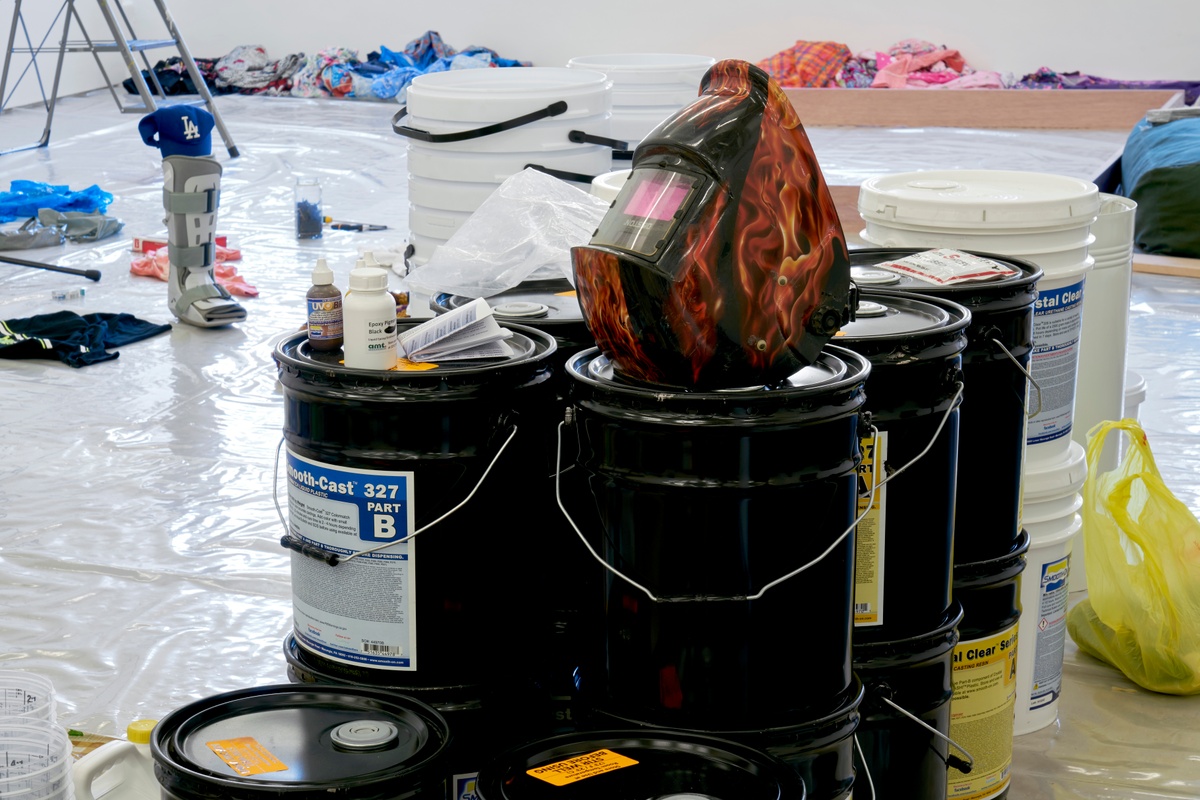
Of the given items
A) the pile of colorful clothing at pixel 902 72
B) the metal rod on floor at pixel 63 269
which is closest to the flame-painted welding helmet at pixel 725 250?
the metal rod on floor at pixel 63 269

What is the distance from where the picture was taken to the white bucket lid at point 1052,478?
1.77 meters

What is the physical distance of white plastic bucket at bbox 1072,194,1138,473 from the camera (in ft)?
7.02

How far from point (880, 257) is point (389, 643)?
2.83ft

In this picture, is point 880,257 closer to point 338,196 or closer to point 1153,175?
point 1153,175

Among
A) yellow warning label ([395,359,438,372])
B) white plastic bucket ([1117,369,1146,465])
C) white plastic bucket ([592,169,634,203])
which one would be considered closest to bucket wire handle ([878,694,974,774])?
yellow warning label ([395,359,438,372])

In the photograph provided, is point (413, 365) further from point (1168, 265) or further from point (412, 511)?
point (1168, 265)

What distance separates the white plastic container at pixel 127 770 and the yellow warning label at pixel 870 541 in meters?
0.72

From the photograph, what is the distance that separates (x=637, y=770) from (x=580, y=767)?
0.05 m

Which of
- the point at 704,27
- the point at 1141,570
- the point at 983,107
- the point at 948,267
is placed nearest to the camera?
the point at 948,267

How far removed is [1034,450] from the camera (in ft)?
5.73

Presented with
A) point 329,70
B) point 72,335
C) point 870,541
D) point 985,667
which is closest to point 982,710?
point 985,667

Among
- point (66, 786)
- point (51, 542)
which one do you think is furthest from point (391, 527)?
point (51, 542)

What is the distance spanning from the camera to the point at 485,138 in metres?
2.84

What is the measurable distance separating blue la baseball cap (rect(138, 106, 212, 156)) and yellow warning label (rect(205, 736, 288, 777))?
10.5ft
